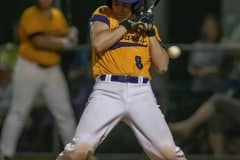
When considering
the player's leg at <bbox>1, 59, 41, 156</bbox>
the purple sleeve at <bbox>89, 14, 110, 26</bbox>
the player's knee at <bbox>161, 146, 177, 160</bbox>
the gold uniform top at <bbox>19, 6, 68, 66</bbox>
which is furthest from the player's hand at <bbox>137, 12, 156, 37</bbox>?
the player's leg at <bbox>1, 59, 41, 156</bbox>

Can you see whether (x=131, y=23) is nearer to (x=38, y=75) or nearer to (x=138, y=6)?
(x=138, y=6)

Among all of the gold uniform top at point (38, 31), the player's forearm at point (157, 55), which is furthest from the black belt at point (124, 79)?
the gold uniform top at point (38, 31)

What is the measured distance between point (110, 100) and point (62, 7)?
15.3 ft

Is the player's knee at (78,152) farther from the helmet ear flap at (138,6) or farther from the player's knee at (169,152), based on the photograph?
the helmet ear flap at (138,6)

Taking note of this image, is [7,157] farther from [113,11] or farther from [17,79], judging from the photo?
[113,11]

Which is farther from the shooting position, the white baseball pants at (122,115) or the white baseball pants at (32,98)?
the white baseball pants at (32,98)

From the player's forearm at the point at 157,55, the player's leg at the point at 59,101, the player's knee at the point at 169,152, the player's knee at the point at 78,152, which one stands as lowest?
the player's leg at the point at 59,101

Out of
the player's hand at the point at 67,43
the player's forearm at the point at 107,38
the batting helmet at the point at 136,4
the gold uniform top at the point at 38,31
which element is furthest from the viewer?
the player's hand at the point at 67,43

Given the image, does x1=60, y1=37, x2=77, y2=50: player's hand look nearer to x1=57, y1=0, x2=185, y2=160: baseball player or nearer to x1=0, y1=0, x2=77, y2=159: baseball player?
x1=0, y1=0, x2=77, y2=159: baseball player

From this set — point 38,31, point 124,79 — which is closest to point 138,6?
point 124,79

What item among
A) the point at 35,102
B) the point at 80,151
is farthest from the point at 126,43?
the point at 35,102

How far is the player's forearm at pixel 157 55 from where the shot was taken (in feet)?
24.0

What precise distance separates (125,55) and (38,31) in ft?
10.9

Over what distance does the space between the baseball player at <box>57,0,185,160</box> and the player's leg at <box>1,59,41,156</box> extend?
128 inches
